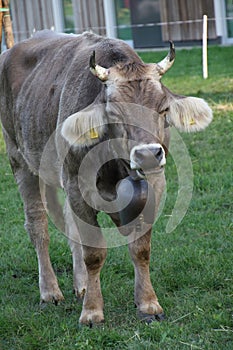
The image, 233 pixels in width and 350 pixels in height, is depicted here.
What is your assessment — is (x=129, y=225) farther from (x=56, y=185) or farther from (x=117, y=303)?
(x=56, y=185)

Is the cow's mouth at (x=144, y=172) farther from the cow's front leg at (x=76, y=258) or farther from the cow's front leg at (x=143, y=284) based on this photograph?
the cow's front leg at (x=76, y=258)

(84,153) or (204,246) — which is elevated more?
(84,153)

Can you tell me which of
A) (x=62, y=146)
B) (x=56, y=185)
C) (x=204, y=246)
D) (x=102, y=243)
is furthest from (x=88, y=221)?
(x=204, y=246)

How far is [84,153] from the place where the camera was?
5492mm

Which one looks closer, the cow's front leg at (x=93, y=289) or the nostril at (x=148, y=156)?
the nostril at (x=148, y=156)

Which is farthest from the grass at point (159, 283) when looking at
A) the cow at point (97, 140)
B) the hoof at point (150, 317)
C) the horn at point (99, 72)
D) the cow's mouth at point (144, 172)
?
the horn at point (99, 72)

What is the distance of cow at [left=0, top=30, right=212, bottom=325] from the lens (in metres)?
5.16

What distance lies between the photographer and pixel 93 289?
5.70 metres

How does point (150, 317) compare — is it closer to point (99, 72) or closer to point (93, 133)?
point (93, 133)

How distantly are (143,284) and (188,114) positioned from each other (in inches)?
47.9

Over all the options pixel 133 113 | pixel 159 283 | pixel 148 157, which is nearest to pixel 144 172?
pixel 148 157

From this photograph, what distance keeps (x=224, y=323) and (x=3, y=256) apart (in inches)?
105

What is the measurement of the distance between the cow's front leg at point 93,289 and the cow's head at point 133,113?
81 centimetres

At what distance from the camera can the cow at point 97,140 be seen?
5.16 m
